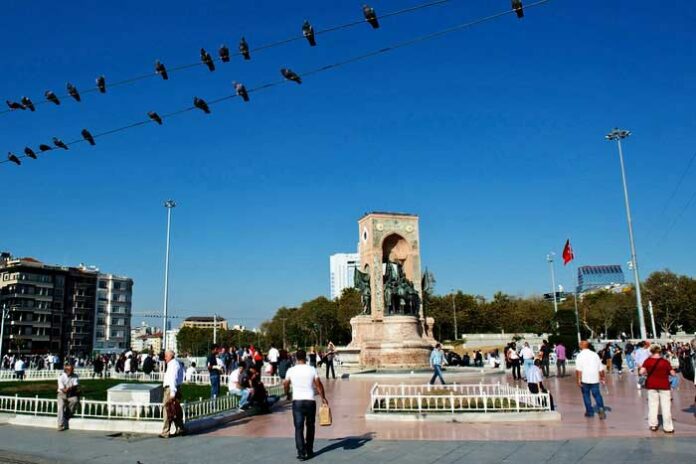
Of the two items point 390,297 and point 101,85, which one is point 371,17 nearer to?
point 101,85

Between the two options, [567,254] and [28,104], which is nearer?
[28,104]

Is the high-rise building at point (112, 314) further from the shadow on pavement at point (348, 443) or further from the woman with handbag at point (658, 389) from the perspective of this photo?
the woman with handbag at point (658, 389)

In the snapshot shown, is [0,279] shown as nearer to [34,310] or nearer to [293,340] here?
[34,310]

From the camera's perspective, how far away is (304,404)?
884 centimetres

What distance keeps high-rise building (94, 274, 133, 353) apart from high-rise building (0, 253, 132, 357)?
1.51 meters

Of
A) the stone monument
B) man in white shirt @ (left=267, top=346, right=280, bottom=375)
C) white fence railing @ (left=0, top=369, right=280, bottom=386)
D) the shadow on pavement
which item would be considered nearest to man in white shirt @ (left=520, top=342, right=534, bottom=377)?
the shadow on pavement

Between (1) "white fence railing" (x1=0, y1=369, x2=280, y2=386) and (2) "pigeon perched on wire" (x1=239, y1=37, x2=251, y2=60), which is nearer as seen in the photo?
(2) "pigeon perched on wire" (x1=239, y1=37, x2=251, y2=60)

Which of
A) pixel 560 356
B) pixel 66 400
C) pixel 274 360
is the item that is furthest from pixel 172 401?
pixel 560 356

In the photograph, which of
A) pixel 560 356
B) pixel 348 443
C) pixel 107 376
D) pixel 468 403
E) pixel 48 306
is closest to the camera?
pixel 348 443

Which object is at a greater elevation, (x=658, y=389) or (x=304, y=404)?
(x=304, y=404)

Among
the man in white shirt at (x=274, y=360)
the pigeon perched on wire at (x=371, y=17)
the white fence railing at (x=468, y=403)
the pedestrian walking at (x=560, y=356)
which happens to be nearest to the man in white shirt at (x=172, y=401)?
the white fence railing at (x=468, y=403)

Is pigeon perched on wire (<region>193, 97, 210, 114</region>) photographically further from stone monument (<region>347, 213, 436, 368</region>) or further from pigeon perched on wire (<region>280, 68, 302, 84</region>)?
stone monument (<region>347, 213, 436, 368</region>)

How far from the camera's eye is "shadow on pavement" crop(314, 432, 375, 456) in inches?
369

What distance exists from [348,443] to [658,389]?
5793 millimetres
